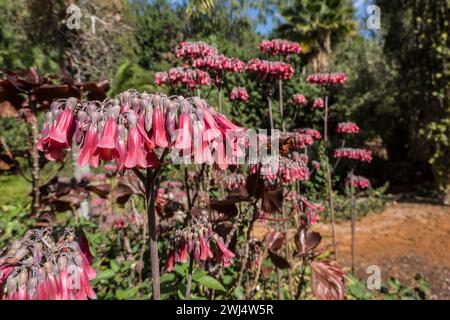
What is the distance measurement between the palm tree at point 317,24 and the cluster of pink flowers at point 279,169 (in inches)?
545

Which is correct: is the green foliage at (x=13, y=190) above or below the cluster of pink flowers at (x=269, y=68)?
below

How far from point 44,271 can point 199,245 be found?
585 millimetres

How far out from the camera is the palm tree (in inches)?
601

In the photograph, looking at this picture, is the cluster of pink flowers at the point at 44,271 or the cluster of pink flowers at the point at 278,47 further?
the cluster of pink flowers at the point at 278,47

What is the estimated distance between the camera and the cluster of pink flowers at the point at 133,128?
91 cm

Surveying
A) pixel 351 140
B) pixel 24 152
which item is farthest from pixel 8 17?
pixel 351 140

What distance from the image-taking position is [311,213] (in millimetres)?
2682

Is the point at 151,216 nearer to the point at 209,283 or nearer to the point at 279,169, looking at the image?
the point at 209,283

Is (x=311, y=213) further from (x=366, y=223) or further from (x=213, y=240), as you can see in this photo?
(x=366, y=223)

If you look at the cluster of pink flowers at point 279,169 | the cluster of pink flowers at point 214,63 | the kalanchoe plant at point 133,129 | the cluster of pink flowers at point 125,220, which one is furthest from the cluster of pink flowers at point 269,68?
the kalanchoe plant at point 133,129

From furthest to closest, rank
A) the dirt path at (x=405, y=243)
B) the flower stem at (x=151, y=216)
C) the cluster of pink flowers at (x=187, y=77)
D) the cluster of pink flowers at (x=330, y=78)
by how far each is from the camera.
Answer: the dirt path at (x=405, y=243) < the cluster of pink flowers at (x=330, y=78) < the cluster of pink flowers at (x=187, y=77) < the flower stem at (x=151, y=216)

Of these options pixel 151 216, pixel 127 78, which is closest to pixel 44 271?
pixel 151 216

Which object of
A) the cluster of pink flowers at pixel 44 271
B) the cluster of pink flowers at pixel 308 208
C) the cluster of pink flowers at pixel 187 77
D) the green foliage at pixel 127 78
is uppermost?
the green foliage at pixel 127 78

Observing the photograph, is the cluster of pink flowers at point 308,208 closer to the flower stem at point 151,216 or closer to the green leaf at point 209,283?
the green leaf at point 209,283
